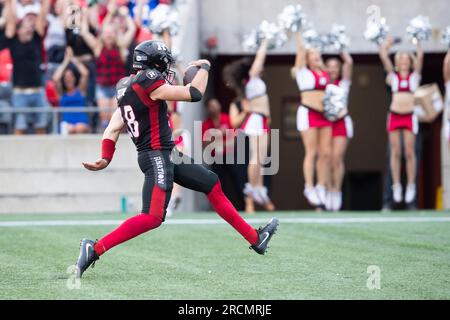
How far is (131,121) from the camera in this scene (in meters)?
7.90

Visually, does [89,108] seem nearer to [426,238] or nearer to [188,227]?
[188,227]

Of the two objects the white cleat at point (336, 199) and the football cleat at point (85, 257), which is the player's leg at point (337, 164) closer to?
the white cleat at point (336, 199)

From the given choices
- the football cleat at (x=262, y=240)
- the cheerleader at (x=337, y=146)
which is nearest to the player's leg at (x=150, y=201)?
the football cleat at (x=262, y=240)

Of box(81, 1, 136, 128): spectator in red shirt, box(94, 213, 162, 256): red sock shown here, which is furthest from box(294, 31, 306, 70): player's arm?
box(94, 213, 162, 256): red sock

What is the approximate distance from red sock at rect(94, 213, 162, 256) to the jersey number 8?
24.8 inches

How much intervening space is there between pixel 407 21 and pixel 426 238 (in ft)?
28.1

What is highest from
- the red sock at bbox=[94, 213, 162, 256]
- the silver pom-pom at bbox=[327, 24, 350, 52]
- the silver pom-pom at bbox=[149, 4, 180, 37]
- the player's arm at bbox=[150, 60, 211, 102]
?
the silver pom-pom at bbox=[149, 4, 180, 37]

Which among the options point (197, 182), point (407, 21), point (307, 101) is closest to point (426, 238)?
point (197, 182)

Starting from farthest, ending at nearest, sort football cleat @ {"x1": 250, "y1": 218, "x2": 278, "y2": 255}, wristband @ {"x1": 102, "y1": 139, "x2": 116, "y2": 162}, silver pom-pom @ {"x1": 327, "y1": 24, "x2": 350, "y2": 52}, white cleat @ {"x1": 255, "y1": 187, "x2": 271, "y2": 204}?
silver pom-pom @ {"x1": 327, "y1": 24, "x2": 350, "y2": 52}, white cleat @ {"x1": 255, "y1": 187, "x2": 271, "y2": 204}, football cleat @ {"x1": 250, "y1": 218, "x2": 278, "y2": 255}, wristband @ {"x1": 102, "y1": 139, "x2": 116, "y2": 162}

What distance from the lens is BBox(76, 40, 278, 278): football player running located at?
7.70m

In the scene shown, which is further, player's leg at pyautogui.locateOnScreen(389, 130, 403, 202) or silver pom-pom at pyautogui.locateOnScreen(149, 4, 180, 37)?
player's leg at pyautogui.locateOnScreen(389, 130, 403, 202)

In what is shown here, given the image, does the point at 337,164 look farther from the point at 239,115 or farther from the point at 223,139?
the point at 223,139

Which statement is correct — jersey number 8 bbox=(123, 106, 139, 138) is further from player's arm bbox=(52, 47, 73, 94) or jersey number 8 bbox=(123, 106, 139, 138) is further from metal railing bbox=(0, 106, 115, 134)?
player's arm bbox=(52, 47, 73, 94)

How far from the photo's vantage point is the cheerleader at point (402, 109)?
1476cm
